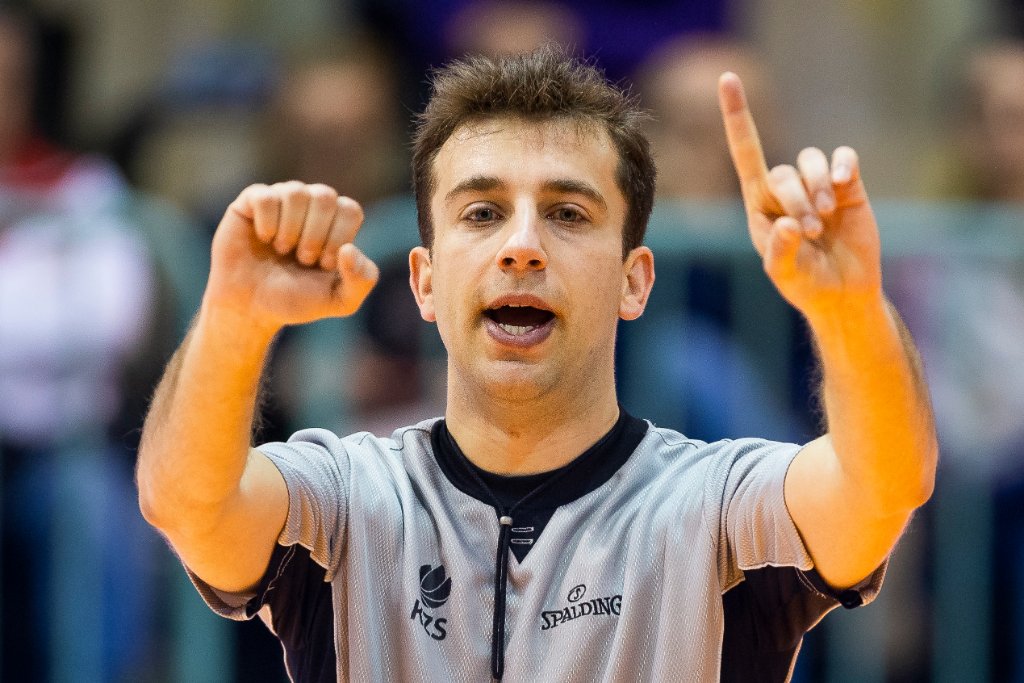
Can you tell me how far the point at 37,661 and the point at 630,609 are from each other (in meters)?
3.17

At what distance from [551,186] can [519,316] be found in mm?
341

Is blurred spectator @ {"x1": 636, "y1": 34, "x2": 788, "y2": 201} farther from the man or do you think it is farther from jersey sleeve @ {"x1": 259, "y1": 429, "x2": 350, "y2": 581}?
jersey sleeve @ {"x1": 259, "y1": 429, "x2": 350, "y2": 581}

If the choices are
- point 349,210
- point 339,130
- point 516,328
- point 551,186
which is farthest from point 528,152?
point 339,130

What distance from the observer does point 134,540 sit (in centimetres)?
618

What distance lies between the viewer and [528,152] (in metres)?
4.11

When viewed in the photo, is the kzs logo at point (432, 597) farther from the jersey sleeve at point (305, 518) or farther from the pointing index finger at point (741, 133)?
the pointing index finger at point (741, 133)

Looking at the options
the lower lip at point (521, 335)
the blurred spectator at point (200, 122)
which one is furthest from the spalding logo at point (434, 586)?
the blurred spectator at point (200, 122)

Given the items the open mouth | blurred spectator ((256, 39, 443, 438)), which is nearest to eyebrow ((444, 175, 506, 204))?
the open mouth

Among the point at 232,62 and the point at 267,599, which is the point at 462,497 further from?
the point at 232,62

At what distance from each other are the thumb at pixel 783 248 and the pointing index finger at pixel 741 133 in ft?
0.72

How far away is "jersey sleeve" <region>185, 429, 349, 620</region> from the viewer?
388 centimetres

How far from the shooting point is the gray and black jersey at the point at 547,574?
3.76m

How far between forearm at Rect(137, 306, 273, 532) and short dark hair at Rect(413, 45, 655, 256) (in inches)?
34.5

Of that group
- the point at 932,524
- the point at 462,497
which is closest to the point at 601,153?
the point at 462,497
